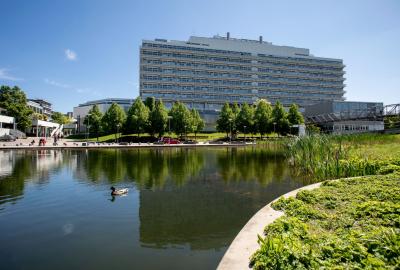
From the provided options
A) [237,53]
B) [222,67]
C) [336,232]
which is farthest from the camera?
[237,53]

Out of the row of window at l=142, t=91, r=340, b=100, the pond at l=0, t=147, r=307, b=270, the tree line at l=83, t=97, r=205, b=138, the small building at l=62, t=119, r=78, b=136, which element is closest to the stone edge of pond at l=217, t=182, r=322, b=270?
the pond at l=0, t=147, r=307, b=270

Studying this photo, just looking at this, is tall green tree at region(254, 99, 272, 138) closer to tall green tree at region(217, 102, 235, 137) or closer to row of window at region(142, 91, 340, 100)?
tall green tree at region(217, 102, 235, 137)

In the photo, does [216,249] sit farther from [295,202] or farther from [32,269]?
[32,269]

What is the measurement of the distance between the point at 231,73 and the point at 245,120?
50203mm

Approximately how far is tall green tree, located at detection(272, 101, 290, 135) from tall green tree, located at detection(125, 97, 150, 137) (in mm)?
38853

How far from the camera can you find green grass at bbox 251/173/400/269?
228 inches

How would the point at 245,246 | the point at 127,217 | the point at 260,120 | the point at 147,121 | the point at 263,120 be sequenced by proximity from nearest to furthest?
the point at 245,246, the point at 127,217, the point at 147,121, the point at 263,120, the point at 260,120

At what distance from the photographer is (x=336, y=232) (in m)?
8.04

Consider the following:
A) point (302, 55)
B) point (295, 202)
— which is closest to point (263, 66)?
point (302, 55)

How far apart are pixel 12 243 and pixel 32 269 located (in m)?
2.71

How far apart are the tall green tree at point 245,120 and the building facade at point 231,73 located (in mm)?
29608

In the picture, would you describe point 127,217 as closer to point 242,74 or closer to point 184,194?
point 184,194

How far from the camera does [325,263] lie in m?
5.73

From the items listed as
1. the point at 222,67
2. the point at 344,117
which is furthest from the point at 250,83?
the point at 344,117
